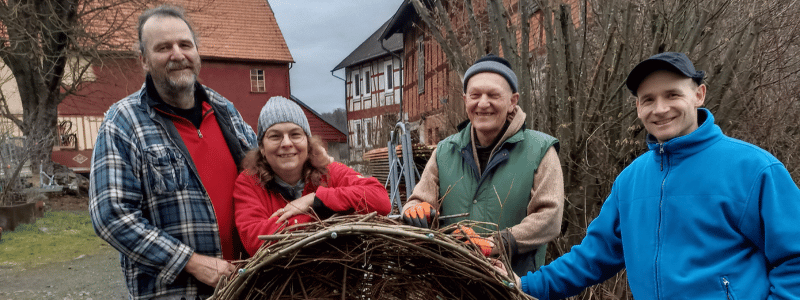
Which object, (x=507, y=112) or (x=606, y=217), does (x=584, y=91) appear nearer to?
(x=507, y=112)

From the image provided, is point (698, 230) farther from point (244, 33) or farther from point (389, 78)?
point (244, 33)

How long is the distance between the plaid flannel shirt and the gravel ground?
4182 millimetres

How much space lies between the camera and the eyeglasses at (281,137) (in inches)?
71.0

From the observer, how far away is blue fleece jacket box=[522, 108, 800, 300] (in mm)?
1259

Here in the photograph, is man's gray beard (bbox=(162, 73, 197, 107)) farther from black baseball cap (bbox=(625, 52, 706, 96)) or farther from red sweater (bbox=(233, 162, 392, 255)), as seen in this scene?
black baseball cap (bbox=(625, 52, 706, 96))

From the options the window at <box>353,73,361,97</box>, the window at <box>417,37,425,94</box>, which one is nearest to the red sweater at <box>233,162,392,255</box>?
the window at <box>417,37,425,94</box>

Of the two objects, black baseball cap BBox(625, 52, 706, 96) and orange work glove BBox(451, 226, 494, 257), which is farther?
black baseball cap BBox(625, 52, 706, 96)

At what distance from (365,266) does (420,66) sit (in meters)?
18.1

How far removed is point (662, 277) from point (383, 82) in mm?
25031

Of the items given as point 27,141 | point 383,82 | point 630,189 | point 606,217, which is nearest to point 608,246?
point 606,217

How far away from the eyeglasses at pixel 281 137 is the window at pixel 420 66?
55.7ft

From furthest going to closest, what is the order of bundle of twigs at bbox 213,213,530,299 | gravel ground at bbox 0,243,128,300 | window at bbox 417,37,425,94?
window at bbox 417,37,425,94
gravel ground at bbox 0,243,128,300
bundle of twigs at bbox 213,213,530,299

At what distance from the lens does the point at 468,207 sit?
6.70ft

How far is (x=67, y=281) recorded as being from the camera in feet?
19.5
